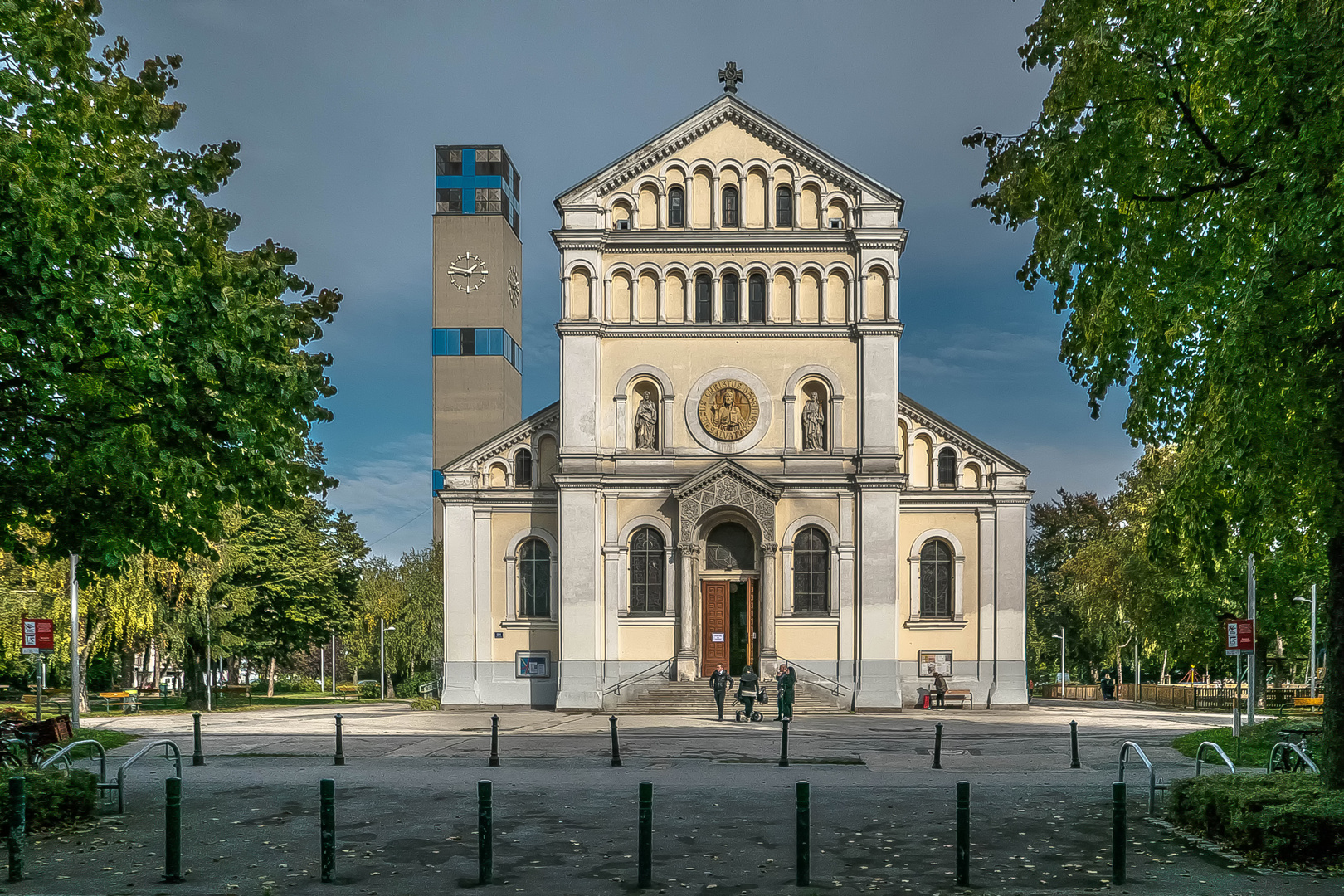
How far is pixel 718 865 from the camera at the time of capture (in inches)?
482

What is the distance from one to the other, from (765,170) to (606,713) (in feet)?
64.9

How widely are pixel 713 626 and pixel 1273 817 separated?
29.5m

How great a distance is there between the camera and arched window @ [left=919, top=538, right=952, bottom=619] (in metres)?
41.2

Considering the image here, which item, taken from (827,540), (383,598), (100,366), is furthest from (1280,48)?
(383,598)

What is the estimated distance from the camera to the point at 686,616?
4006cm

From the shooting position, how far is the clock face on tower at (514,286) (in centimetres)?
9294

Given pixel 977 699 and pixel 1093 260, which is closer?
pixel 1093 260

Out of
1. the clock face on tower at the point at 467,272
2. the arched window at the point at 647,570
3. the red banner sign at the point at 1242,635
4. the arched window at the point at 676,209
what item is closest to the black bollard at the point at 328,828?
the red banner sign at the point at 1242,635

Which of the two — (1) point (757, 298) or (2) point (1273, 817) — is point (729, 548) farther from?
(2) point (1273, 817)

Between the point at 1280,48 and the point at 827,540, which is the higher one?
the point at 1280,48

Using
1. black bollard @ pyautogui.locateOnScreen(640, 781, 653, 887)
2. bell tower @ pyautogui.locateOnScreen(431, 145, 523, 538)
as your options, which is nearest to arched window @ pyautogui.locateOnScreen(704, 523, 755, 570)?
black bollard @ pyautogui.locateOnScreen(640, 781, 653, 887)

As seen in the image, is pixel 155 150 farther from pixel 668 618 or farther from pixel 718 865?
pixel 668 618

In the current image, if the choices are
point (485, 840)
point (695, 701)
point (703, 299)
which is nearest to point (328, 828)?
point (485, 840)

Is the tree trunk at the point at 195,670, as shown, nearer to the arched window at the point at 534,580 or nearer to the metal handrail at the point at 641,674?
the arched window at the point at 534,580
